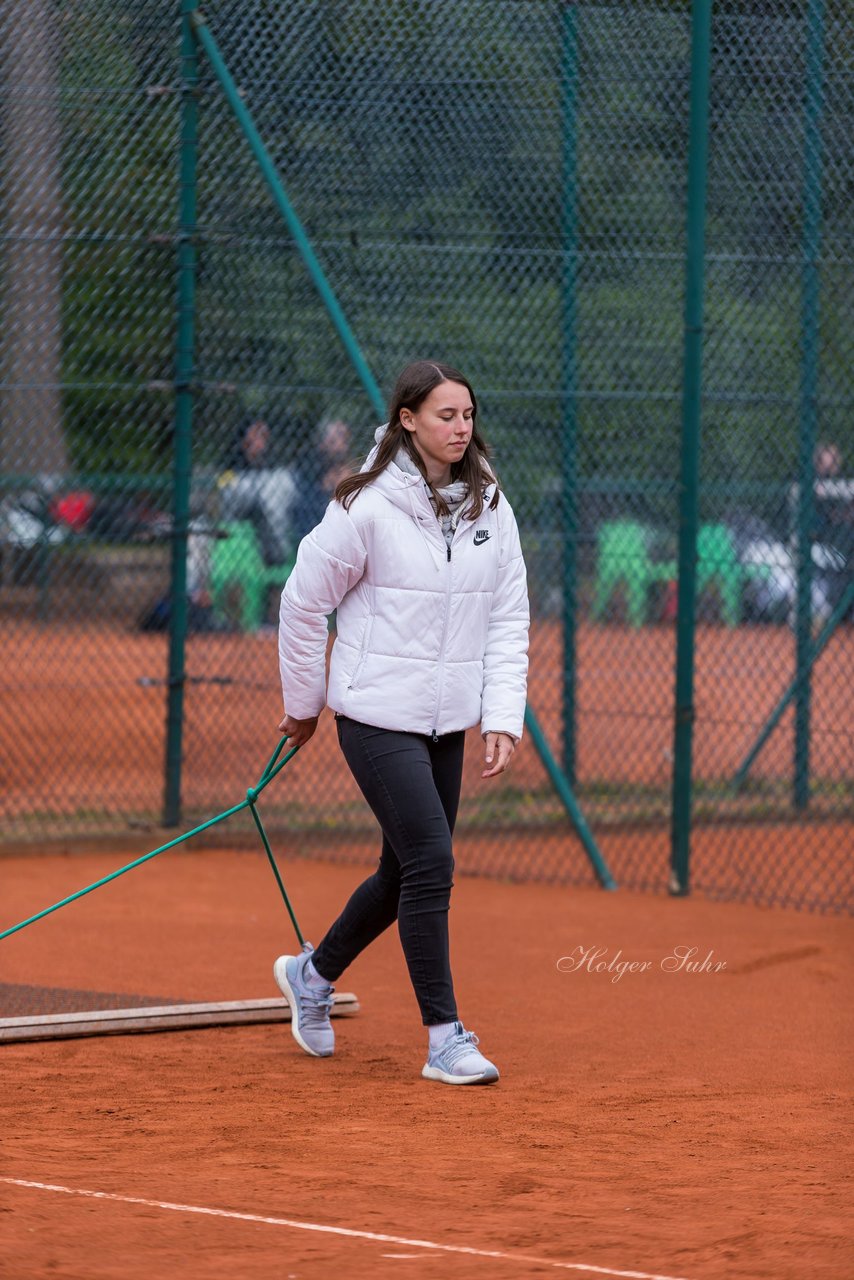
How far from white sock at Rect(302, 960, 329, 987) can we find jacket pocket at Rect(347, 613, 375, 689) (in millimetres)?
895

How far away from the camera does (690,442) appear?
292 inches

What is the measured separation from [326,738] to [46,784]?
1.56 m

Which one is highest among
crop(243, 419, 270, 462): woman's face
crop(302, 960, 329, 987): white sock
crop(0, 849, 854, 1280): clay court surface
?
crop(243, 419, 270, 462): woman's face

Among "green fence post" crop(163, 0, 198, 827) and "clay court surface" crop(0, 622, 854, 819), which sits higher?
"green fence post" crop(163, 0, 198, 827)

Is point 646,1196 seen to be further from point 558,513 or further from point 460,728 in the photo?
point 558,513

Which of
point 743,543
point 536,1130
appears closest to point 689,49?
point 743,543

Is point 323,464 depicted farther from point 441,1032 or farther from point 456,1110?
point 456,1110

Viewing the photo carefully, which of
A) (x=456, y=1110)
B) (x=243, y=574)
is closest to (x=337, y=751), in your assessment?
(x=243, y=574)

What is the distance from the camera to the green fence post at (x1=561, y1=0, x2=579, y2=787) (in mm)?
7680

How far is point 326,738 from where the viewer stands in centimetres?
932

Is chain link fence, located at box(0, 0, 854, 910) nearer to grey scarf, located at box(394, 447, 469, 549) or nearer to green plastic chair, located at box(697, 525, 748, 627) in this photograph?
green plastic chair, located at box(697, 525, 748, 627)

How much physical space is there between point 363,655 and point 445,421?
635 mm

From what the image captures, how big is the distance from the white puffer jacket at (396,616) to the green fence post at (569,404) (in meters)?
3.27

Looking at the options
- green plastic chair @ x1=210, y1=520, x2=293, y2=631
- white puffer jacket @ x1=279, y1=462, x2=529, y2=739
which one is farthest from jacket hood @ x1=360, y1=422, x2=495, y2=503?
green plastic chair @ x1=210, y1=520, x2=293, y2=631
